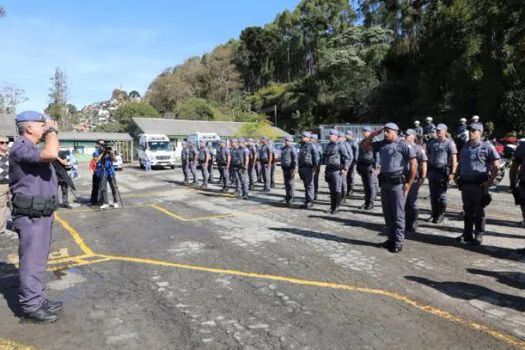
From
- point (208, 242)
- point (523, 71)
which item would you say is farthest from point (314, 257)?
point (523, 71)

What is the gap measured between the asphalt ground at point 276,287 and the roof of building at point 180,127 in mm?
40607

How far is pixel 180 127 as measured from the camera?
1986 inches

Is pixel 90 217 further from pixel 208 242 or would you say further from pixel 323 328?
pixel 323 328

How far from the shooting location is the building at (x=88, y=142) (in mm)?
44094

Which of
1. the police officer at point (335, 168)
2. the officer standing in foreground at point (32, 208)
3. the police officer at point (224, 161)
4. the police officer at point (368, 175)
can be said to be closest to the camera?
the officer standing in foreground at point (32, 208)

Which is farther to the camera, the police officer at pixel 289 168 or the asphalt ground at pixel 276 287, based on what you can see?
the police officer at pixel 289 168

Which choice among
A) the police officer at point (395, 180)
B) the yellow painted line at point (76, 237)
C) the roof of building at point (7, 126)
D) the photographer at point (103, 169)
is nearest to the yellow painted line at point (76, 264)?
the yellow painted line at point (76, 237)

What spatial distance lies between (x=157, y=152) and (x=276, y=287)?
26242mm

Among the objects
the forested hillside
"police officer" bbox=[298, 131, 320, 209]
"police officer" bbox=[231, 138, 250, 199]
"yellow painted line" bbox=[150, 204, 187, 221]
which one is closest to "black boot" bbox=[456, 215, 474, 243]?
"police officer" bbox=[298, 131, 320, 209]

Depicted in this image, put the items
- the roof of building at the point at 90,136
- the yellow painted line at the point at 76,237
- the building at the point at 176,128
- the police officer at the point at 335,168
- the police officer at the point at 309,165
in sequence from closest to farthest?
the yellow painted line at the point at 76,237 < the police officer at the point at 335,168 < the police officer at the point at 309,165 < the roof of building at the point at 90,136 < the building at the point at 176,128

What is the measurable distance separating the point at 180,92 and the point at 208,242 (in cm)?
6569

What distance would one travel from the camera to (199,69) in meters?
73.0

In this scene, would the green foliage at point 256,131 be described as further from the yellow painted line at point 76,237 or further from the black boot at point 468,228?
the black boot at point 468,228

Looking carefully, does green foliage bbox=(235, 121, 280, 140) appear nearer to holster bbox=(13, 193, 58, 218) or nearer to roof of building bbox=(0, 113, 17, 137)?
roof of building bbox=(0, 113, 17, 137)
